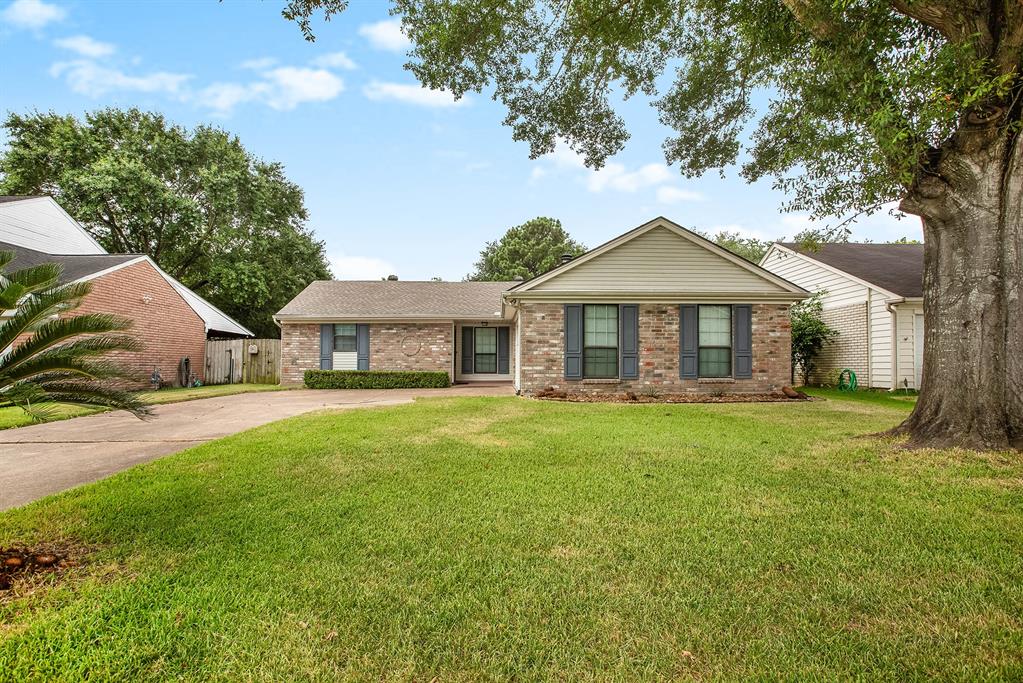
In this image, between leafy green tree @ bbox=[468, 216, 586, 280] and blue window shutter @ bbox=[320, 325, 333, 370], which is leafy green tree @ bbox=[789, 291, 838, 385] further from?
leafy green tree @ bbox=[468, 216, 586, 280]

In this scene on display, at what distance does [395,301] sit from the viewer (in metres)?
18.8

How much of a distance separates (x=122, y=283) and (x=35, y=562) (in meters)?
15.1

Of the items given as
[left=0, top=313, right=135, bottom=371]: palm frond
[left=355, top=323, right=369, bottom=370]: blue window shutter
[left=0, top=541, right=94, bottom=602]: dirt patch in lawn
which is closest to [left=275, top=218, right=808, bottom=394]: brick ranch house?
[left=355, top=323, right=369, bottom=370]: blue window shutter

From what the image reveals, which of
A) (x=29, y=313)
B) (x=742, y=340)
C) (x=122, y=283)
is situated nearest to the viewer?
(x=29, y=313)

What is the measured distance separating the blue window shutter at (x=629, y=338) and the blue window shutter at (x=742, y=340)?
2.62 m

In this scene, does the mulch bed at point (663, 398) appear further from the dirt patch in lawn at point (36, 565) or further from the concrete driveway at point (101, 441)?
the dirt patch in lawn at point (36, 565)

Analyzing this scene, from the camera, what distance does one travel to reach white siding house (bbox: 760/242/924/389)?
13.6 m

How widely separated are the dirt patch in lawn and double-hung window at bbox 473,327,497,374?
1593 centimetres

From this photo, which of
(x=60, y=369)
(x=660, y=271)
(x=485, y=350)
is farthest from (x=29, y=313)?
(x=485, y=350)

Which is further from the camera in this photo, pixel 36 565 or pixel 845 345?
pixel 845 345

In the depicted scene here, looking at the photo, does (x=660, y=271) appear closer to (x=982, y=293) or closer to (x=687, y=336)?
(x=687, y=336)

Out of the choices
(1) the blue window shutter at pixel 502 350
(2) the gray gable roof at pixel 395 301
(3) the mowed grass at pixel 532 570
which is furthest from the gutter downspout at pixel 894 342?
(1) the blue window shutter at pixel 502 350

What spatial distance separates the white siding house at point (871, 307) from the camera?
13641 millimetres

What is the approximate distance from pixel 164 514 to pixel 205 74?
14.0m
